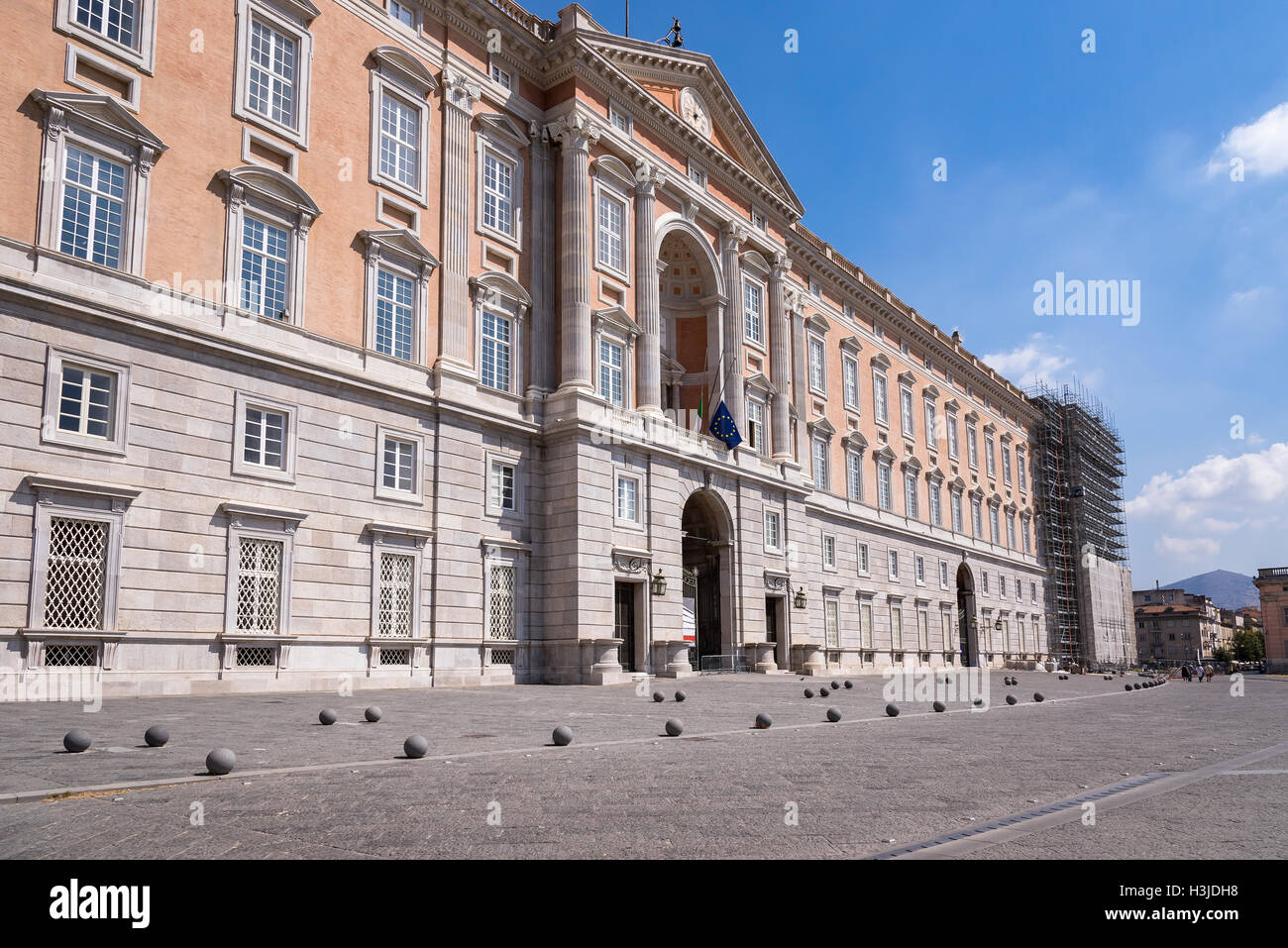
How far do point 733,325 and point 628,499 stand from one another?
38.7 ft

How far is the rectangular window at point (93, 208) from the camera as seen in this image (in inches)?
842

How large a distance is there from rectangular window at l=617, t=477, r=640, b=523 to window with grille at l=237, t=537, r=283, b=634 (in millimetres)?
12944

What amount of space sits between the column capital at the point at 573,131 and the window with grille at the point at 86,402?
18519mm

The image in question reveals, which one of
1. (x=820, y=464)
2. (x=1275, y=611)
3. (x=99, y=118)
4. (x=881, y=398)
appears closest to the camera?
(x=99, y=118)

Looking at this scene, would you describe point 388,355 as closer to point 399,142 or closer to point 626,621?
point 399,142

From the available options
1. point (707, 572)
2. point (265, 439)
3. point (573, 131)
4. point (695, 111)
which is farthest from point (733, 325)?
point (265, 439)

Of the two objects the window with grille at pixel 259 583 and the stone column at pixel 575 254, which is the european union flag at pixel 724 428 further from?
the window with grille at pixel 259 583

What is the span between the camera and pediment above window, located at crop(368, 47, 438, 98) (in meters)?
29.3

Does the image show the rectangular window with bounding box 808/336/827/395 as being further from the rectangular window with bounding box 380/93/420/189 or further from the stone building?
the rectangular window with bounding box 380/93/420/189

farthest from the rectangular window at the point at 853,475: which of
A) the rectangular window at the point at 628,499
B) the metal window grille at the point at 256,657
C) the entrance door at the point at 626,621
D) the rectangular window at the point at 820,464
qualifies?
the metal window grille at the point at 256,657

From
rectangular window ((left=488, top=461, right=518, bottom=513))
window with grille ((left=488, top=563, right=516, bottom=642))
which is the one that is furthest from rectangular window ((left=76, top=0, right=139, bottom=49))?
window with grille ((left=488, top=563, right=516, bottom=642))

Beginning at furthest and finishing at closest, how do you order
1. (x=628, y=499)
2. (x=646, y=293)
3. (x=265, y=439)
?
(x=646, y=293) < (x=628, y=499) < (x=265, y=439)

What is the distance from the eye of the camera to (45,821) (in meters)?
6.72

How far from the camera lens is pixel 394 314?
29.3 meters
